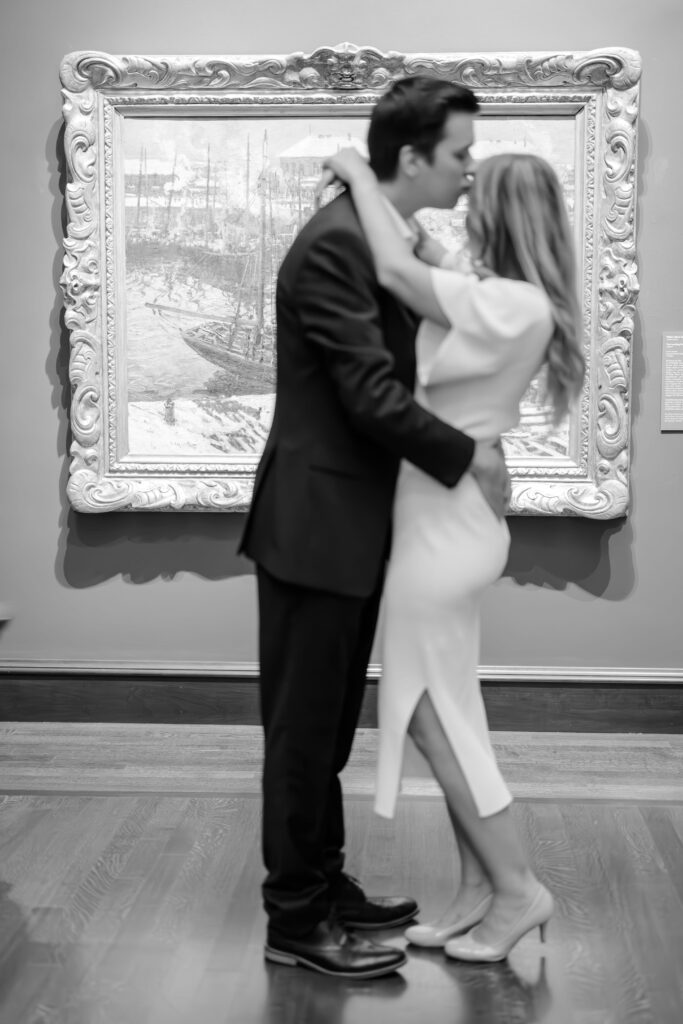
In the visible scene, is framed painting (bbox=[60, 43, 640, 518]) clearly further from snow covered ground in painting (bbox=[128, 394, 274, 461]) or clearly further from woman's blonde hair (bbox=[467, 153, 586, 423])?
woman's blonde hair (bbox=[467, 153, 586, 423])

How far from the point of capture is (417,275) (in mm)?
2293

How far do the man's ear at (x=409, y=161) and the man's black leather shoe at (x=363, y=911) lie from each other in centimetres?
150

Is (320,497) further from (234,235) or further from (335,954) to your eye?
(234,235)

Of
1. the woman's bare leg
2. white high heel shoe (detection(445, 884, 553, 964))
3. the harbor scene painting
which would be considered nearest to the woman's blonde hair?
the woman's bare leg

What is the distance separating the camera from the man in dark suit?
7.50 ft

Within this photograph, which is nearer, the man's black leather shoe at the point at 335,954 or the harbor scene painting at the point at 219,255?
the man's black leather shoe at the point at 335,954

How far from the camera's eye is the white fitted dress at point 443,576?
240cm

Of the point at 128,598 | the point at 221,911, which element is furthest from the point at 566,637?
the point at 221,911

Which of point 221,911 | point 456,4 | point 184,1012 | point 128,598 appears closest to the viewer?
point 184,1012

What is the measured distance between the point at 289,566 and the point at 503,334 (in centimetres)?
60

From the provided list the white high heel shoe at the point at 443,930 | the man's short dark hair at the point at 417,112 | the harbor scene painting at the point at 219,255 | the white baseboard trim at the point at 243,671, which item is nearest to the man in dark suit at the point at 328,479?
the man's short dark hair at the point at 417,112

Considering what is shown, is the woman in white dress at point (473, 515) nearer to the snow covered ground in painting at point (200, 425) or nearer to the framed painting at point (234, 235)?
the framed painting at point (234, 235)

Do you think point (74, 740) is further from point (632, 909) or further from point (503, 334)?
point (503, 334)

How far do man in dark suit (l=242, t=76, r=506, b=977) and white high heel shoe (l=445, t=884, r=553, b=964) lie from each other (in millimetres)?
130
